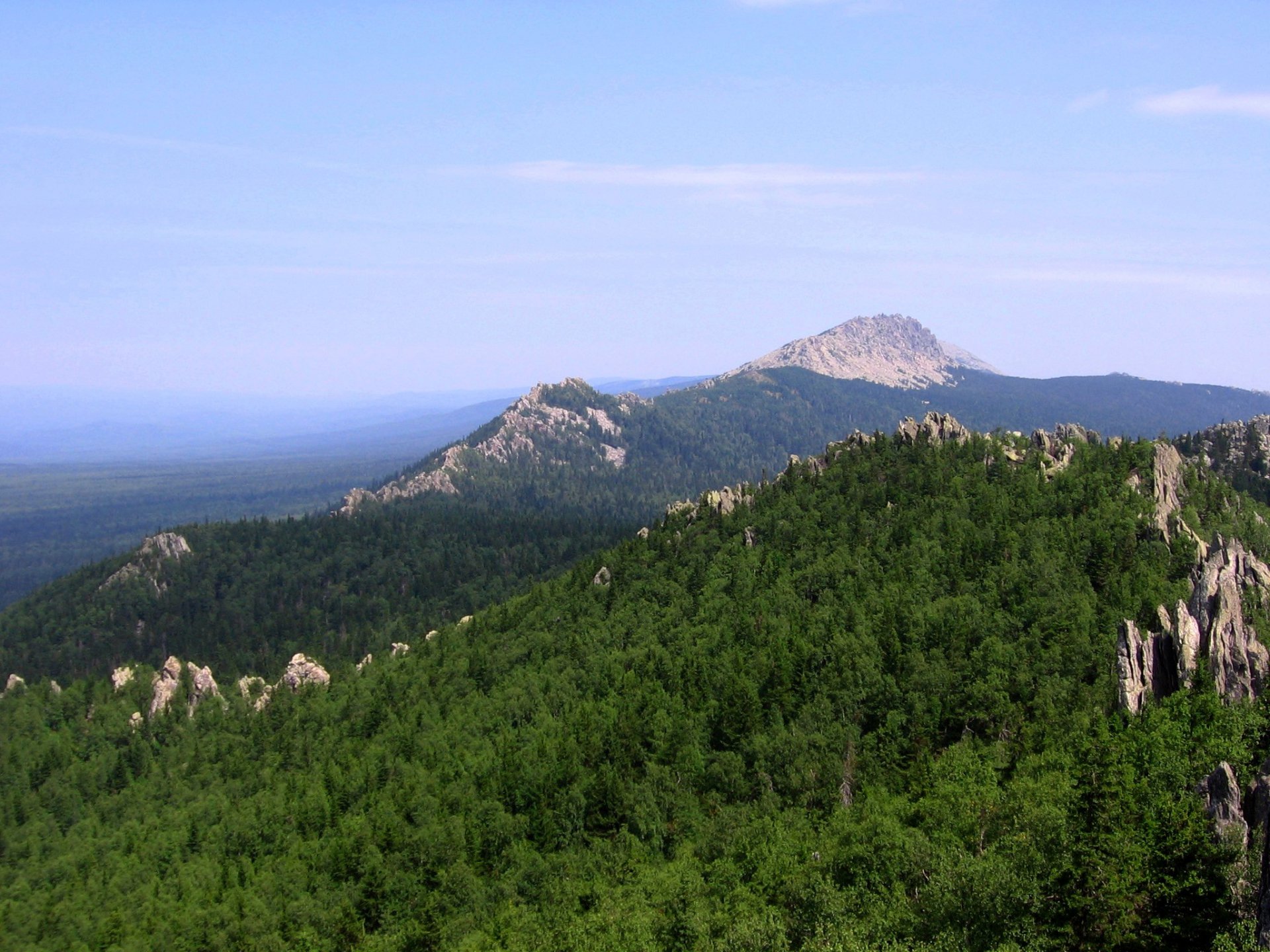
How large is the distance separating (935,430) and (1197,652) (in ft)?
279

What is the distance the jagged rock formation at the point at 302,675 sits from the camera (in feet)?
490

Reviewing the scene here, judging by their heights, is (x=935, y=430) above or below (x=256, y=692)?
above

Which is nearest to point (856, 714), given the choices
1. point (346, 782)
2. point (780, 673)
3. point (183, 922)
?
point (780, 673)

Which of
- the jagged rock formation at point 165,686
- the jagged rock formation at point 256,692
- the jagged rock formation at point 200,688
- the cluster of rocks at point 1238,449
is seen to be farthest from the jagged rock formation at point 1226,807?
the cluster of rocks at point 1238,449

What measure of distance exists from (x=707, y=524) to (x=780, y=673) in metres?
57.4

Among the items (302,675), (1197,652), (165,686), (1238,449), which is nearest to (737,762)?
(1197,652)

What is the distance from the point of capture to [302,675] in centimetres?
15162

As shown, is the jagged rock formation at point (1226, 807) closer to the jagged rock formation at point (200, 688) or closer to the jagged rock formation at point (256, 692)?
the jagged rock formation at point (256, 692)

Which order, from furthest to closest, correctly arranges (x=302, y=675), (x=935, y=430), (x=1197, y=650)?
(x=935, y=430) < (x=302, y=675) < (x=1197, y=650)

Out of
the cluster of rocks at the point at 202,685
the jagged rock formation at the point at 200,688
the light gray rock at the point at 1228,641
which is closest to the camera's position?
the light gray rock at the point at 1228,641

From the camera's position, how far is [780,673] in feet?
321

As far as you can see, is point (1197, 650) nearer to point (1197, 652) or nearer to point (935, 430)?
point (1197, 652)

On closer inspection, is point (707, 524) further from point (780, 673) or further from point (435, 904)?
point (435, 904)

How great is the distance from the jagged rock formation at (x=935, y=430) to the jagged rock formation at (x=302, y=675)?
326ft
